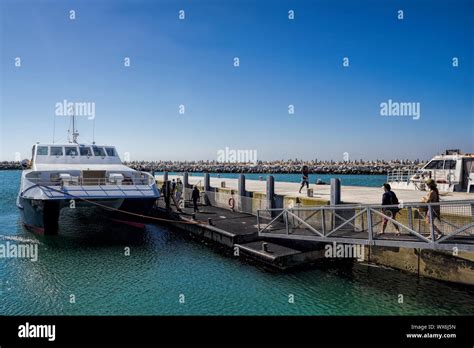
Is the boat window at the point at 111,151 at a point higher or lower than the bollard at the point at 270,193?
higher

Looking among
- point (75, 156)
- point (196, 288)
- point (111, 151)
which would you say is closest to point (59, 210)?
point (75, 156)

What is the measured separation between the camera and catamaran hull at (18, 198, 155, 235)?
1783 cm

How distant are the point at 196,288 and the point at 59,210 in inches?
398

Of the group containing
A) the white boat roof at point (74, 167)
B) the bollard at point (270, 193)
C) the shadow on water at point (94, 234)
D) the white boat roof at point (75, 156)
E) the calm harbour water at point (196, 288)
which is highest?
the white boat roof at point (75, 156)

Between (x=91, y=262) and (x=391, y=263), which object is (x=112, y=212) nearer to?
(x=91, y=262)

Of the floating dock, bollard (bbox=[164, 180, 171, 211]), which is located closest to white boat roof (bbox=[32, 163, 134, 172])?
bollard (bbox=[164, 180, 171, 211])

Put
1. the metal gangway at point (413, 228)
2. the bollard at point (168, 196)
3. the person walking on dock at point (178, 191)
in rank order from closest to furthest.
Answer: the metal gangway at point (413, 228), the bollard at point (168, 196), the person walking on dock at point (178, 191)

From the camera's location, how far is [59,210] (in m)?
18.2

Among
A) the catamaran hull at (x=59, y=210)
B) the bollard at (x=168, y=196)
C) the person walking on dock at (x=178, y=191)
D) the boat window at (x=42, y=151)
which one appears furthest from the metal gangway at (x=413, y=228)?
the boat window at (x=42, y=151)

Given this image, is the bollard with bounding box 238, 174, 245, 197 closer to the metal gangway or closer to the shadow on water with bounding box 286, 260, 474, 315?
the metal gangway

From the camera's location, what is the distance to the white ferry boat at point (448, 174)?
20.7 metres

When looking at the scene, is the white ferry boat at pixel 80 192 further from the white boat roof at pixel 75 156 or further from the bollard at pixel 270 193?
the bollard at pixel 270 193

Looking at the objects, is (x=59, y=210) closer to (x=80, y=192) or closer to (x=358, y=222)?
(x=80, y=192)
